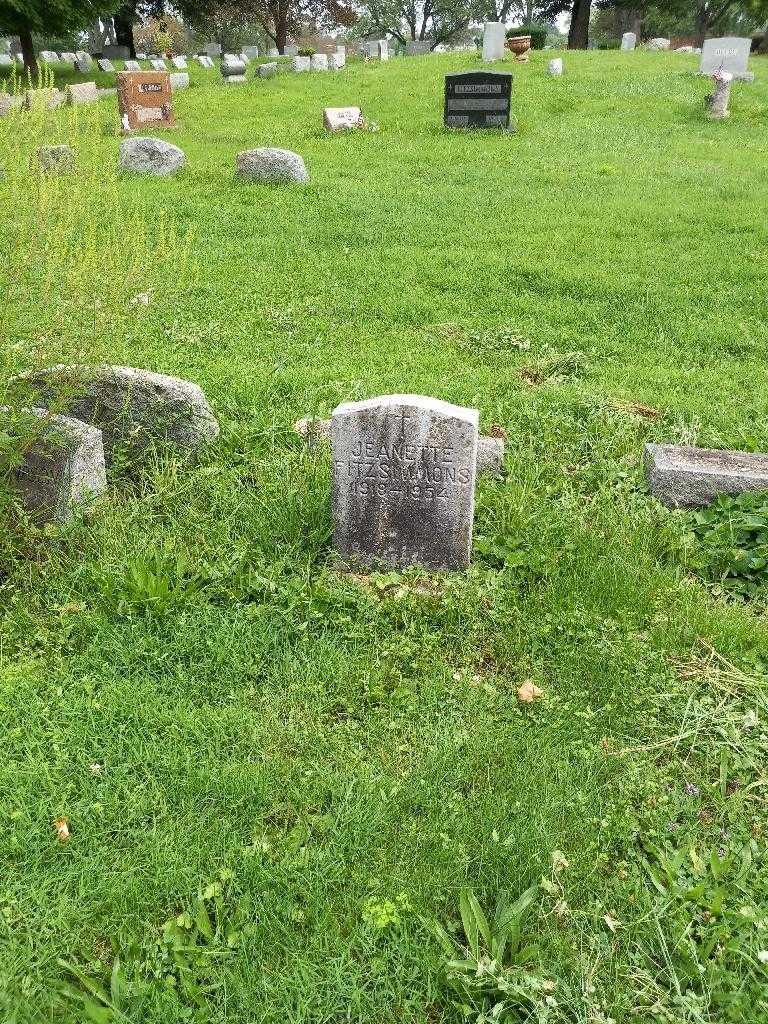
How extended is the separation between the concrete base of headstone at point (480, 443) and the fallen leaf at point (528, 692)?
1.65 metres

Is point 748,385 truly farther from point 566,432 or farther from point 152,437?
point 152,437

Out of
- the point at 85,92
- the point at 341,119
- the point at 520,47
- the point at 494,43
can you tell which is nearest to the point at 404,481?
the point at 341,119

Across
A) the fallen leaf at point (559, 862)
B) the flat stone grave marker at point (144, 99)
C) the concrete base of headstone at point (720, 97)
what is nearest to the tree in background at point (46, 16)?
the flat stone grave marker at point (144, 99)

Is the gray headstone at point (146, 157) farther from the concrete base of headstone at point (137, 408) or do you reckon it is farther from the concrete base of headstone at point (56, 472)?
the concrete base of headstone at point (56, 472)

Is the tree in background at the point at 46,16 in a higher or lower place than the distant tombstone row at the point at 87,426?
higher

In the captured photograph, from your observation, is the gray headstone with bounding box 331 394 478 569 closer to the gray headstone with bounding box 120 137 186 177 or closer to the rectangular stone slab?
the rectangular stone slab

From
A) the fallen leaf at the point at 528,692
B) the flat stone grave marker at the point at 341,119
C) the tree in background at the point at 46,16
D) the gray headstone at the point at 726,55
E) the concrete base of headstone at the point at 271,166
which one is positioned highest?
the tree in background at the point at 46,16

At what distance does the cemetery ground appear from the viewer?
2.35 m

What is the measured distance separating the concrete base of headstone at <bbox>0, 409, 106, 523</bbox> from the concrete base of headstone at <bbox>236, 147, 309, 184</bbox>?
8.66 metres

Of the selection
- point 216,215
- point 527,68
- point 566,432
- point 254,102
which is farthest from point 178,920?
point 527,68

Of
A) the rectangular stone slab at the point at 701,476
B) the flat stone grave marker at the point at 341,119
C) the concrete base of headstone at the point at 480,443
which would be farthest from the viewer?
the flat stone grave marker at the point at 341,119

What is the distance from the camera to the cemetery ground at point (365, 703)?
235 cm

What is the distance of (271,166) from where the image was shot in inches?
451

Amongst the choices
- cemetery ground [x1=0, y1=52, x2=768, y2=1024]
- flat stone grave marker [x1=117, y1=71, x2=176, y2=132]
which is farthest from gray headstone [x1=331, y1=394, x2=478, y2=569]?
flat stone grave marker [x1=117, y1=71, x2=176, y2=132]
